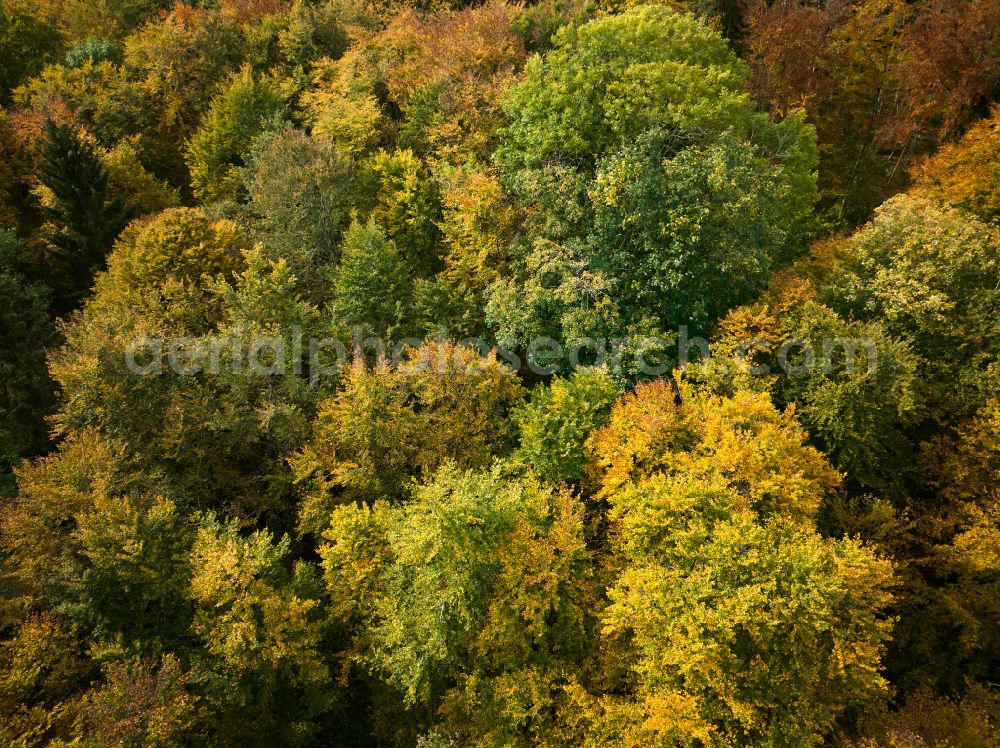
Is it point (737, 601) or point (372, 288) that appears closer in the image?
point (737, 601)

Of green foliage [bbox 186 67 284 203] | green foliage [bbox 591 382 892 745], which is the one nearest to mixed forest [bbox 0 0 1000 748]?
green foliage [bbox 591 382 892 745]

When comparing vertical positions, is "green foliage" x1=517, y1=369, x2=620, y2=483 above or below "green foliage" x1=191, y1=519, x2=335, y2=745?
above

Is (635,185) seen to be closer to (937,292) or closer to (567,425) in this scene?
(567,425)

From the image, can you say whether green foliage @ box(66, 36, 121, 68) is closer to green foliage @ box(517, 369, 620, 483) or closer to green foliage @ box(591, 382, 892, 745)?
green foliage @ box(517, 369, 620, 483)

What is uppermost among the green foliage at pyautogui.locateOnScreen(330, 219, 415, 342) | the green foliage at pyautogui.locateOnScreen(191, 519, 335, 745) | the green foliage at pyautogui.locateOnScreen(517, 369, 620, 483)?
the green foliage at pyautogui.locateOnScreen(330, 219, 415, 342)

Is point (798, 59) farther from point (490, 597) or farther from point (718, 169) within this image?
point (490, 597)

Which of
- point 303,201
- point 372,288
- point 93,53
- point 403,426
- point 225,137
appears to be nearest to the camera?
point 403,426

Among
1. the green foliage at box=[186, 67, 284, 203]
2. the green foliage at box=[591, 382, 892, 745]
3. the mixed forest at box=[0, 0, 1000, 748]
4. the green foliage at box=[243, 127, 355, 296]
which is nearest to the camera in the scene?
the green foliage at box=[591, 382, 892, 745]

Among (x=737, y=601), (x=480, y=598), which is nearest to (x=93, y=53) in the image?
(x=480, y=598)
